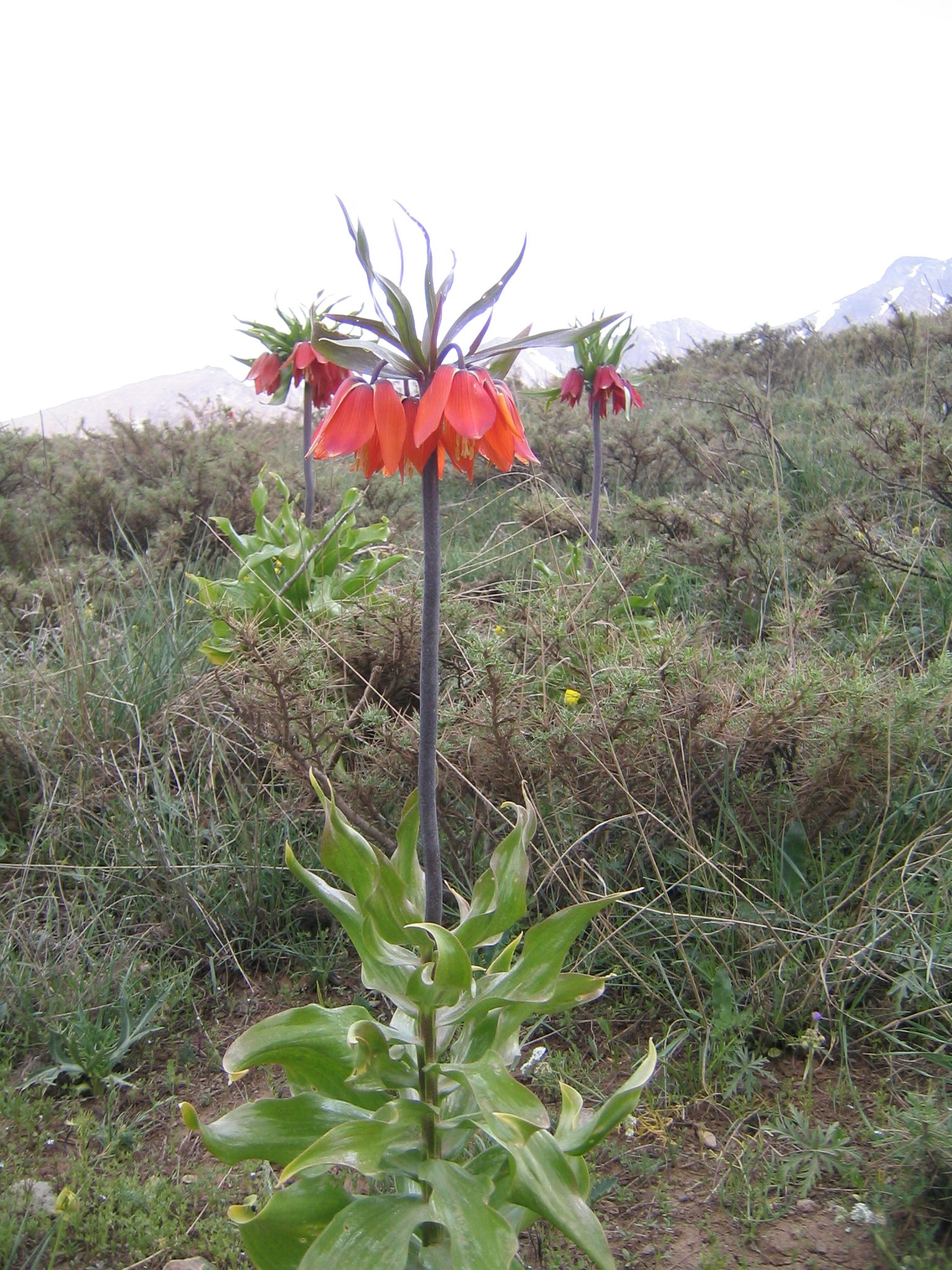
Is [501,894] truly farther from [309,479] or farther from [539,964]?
[309,479]

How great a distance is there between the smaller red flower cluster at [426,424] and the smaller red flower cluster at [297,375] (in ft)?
9.10

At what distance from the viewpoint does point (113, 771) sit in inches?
123

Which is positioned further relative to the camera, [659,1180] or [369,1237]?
[659,1180]

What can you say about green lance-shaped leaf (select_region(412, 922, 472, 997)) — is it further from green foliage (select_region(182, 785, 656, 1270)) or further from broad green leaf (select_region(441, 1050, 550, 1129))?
broad green leaf (select_region(441, 1050, 550, 1129))

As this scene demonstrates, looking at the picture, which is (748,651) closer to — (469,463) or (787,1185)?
(787,1185)

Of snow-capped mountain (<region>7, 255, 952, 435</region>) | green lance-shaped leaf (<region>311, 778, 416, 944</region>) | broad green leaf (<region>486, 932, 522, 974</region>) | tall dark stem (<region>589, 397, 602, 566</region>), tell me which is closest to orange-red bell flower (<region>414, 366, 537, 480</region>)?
green lance-shaped leaf (<region>311, 778, 416, 944</region>)

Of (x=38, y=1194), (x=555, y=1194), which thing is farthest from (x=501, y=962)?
(x=38, y=1194)

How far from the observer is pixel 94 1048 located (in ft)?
7.66

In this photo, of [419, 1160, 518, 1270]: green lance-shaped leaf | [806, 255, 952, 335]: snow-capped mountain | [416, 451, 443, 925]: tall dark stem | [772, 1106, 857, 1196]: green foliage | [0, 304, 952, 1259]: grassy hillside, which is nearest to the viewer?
[419, 1160, 518, 1270]: green lance-shaped leaf

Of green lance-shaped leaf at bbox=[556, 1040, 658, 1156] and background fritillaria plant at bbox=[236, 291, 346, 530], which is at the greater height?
background fritillaria plant at bbox=[236, 291, 346, 530]

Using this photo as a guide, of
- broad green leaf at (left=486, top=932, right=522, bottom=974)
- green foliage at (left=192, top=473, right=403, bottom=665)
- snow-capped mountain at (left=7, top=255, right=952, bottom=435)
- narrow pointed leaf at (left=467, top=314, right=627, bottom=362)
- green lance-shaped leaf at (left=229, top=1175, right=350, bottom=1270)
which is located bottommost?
green lance-shaped leaf at (left=229, top=1175, right=350, bottom=1270)

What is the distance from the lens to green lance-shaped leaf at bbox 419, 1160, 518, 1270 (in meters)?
1.32

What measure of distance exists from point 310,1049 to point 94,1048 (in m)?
1.17

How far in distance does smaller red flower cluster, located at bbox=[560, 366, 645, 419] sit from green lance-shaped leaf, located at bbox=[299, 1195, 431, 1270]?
3.55m
